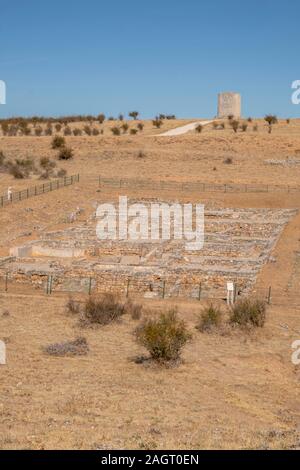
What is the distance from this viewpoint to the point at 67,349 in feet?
44.0

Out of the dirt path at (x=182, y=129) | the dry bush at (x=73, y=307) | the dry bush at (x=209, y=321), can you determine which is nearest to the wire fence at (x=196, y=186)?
the dry bush at (x=73, y=307)

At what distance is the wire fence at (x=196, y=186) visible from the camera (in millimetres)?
39094

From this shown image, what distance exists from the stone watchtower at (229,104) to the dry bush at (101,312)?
6385cm

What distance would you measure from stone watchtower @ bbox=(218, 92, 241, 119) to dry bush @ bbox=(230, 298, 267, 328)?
209 feet

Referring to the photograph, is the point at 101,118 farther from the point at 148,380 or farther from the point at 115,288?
the point at 148,380

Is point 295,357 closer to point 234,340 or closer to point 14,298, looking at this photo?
point 234,340

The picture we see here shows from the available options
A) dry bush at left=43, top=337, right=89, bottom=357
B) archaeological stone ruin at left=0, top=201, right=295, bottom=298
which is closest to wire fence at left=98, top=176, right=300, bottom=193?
archaeological stone ruin at left=0, top=201, right=295, bottom=298

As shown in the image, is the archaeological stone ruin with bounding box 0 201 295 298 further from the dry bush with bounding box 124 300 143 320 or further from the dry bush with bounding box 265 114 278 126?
the dry bush with bounding box 265 114 278 126

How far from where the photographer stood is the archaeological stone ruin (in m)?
20.1

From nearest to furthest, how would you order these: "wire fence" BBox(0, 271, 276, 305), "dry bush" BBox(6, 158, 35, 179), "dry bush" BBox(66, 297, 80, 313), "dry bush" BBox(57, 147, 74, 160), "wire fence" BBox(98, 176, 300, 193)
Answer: "dry bush" BBox(66, 297, 80, 313), "wire fence" BBox(0, 271, 276, 305), "wire fence" BBox(98, 176, 300, 193), "dry bush" BBox(6, 158, 35, 179), "dry bush" BBox(57, 147, 74, 160)

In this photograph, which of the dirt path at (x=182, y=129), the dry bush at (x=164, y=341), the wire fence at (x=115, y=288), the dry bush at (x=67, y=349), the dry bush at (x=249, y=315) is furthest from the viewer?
the dirt path at (x=182, y=129)

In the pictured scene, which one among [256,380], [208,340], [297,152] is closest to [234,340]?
[208,340]

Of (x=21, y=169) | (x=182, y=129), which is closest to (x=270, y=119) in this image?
(x=182, y=129)

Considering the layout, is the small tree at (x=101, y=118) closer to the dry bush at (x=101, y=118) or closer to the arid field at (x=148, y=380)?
the dry bush at (x=101, y=118)
